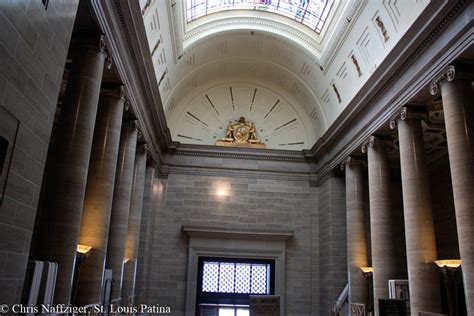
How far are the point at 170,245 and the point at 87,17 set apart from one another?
1181 cm

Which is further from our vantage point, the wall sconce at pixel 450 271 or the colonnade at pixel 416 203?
the wall sconce at pixel 450 271

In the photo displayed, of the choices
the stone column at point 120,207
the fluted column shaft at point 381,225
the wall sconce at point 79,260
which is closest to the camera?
the wall sconce at point 79,260

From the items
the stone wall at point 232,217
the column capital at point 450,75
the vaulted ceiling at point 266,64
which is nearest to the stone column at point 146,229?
the stone wall at point 232,217

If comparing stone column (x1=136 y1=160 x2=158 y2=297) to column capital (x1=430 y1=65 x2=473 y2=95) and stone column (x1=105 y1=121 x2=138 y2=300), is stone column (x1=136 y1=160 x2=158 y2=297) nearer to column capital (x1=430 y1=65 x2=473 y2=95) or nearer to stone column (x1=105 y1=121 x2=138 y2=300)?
stone column (x1=105 y1=121 x2=138 y2=300)

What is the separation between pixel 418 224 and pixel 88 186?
28.2 ft

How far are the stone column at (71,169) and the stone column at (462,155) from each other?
7.78 m

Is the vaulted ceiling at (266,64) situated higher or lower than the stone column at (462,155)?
higher

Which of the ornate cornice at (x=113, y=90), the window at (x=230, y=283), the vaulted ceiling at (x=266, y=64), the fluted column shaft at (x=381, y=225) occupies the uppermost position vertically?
the vaulted ceiling at (x=266, y=64)

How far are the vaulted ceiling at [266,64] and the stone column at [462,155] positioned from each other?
7.98 feet

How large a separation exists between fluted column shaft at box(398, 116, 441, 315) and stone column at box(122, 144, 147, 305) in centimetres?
890

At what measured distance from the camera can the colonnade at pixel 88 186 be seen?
26.4 ft

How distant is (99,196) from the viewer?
10477 millimetres

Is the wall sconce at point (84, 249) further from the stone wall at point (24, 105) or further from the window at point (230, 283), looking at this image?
the window at point (230, 283)

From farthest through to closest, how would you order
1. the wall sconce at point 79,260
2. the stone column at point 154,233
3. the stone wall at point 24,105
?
the stone column at point 154,233 → the wall sconce at point 79,260 → the stone wall at point 24,105
